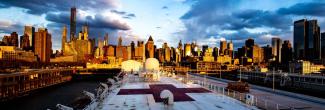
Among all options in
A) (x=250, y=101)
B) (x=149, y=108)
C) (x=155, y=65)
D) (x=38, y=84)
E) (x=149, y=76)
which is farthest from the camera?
(x=38, y=84)

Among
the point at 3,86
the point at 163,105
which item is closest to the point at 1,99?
the point at 3,86

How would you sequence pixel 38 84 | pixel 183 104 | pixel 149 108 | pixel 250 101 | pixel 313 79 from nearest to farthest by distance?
pixel 149 108 < pixel 183 104 < pixel 250 101 < pixel 313 79 < pixel 38 84

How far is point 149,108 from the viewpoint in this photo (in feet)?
99.2

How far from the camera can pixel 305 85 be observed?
331 ft

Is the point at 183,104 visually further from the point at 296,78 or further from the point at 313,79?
the point at 296,78

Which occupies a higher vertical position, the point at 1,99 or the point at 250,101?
the point at 250,101

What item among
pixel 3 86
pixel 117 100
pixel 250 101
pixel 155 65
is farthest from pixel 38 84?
pixel 250 101

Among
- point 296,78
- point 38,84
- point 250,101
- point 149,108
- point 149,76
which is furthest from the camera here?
point 38,84

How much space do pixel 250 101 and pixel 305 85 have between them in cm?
7597

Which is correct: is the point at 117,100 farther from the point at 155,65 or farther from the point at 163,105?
the point at 155,65

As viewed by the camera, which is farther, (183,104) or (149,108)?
(183,104)

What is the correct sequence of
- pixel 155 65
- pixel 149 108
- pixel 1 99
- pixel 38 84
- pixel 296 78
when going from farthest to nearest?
pixel 38 84 < pixel 296 78 < pixel 1 99 < pixel 155 65 < pixel 149 108

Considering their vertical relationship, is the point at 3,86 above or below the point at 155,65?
below

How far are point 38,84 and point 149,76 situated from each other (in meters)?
82.6
